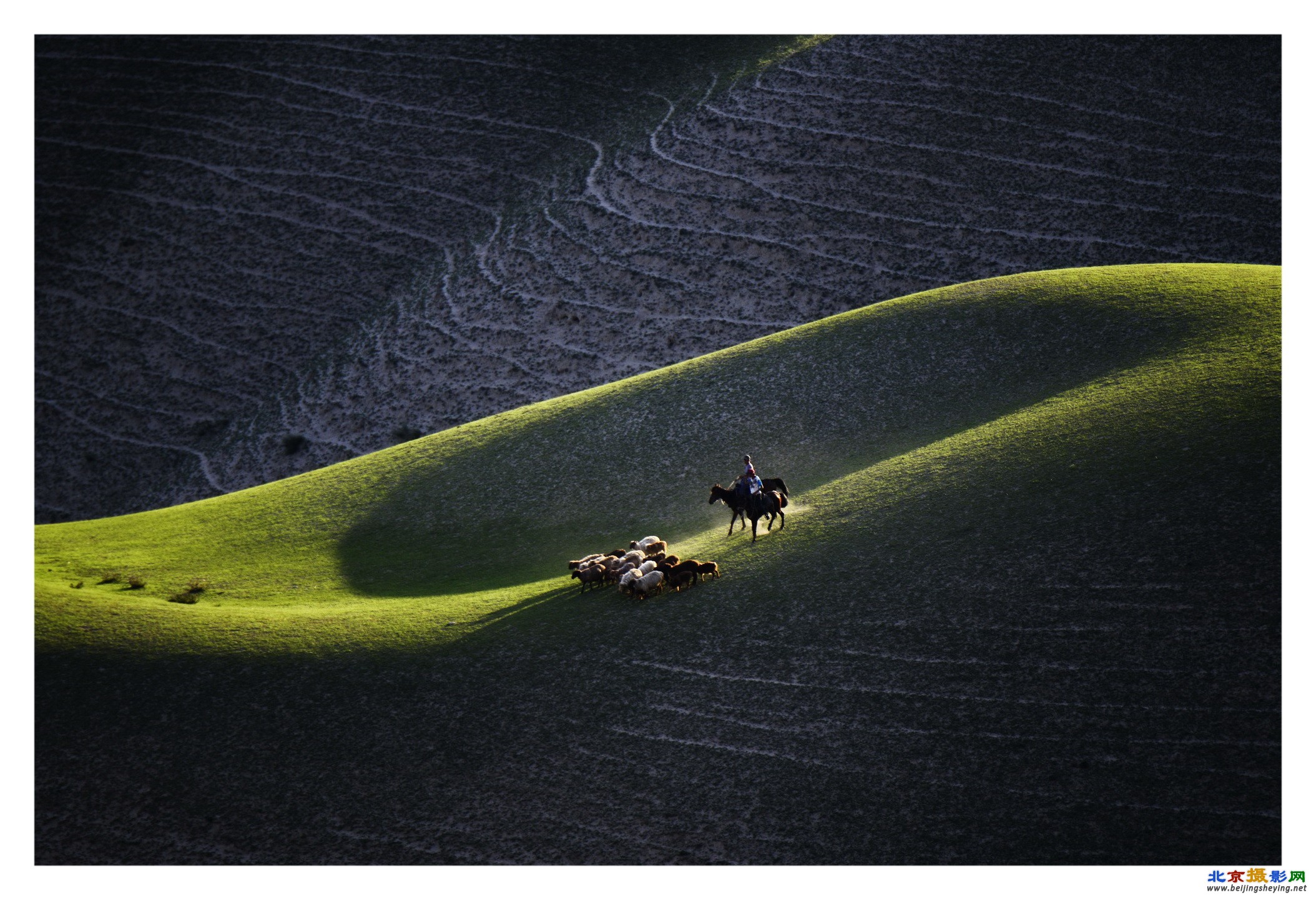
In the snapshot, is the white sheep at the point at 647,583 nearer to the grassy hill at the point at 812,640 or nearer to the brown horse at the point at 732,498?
the grassy hill at the point at 812,640

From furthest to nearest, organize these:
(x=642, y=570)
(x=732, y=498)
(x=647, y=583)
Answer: (x=732, y=498)
(x=642, y=570)
(x=647, y=583)

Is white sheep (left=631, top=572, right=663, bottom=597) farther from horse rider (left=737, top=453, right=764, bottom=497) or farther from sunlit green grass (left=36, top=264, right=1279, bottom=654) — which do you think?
horse rider (left=737, top=453, right=764, bottom=497)

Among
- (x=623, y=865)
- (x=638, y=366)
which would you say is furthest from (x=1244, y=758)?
(x=638, y=366)

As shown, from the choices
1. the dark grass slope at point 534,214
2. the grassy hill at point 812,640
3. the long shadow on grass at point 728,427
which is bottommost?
the grassy hill at point 812,640

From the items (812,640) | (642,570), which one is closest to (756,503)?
(642,570)

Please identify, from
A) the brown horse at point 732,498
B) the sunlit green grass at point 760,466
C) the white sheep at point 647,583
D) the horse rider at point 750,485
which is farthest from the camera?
the brown horse at point 732,498

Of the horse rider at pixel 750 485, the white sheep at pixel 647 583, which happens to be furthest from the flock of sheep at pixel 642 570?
the horse rider at pixel 750 485

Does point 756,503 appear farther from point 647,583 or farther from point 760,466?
point 760,466
